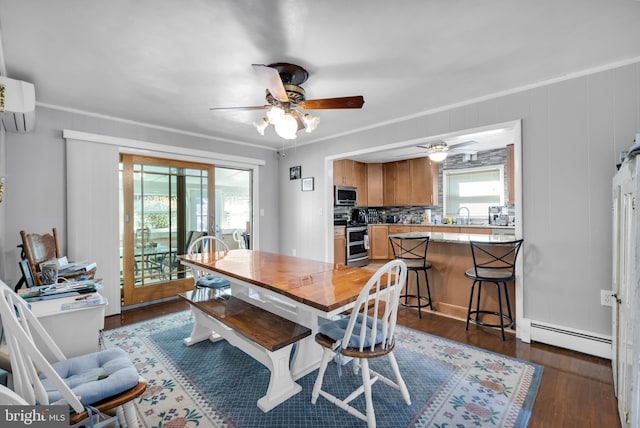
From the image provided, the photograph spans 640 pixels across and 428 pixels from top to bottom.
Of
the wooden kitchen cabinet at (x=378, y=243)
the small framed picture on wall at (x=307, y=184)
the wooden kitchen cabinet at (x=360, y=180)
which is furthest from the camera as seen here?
the wooden kitchen cabinet at (x=378, y=243)

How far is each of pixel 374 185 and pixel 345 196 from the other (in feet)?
3.57

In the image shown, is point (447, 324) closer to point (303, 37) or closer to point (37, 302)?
point (303, 37)

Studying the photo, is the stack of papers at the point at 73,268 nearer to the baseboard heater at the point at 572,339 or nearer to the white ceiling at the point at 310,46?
the white ceiling at the point at 310,46

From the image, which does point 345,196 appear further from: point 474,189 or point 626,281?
point 626,281

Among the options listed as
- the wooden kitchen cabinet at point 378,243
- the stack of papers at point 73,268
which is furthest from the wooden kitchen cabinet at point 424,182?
the stack of papers at point 73,268

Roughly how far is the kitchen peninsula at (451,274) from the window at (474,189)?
113 inches

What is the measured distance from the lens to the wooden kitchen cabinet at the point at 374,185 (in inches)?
260

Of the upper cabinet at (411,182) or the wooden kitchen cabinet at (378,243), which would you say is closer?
the upper cabinet at (411,182)

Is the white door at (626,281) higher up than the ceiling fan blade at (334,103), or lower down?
lower down

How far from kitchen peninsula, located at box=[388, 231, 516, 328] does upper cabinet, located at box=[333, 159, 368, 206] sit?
2.78 m

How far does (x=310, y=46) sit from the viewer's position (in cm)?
196

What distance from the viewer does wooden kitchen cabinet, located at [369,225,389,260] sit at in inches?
252

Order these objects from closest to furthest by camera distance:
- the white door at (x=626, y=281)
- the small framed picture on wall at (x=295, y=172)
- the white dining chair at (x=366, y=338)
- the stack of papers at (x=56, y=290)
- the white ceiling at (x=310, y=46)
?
the white door at (x=626, y=281) → the white dining chair at (x=366, y=338) → the white ceiling at (x=310, y=46) → the stack of papers at (x=56, y=290) → the small framed picture on wall at (x=295, y=172)

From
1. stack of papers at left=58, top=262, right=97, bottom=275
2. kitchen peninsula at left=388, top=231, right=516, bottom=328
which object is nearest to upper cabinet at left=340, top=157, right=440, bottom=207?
kitchen peninsula at left=388, top=231, right=516, bottom=328
